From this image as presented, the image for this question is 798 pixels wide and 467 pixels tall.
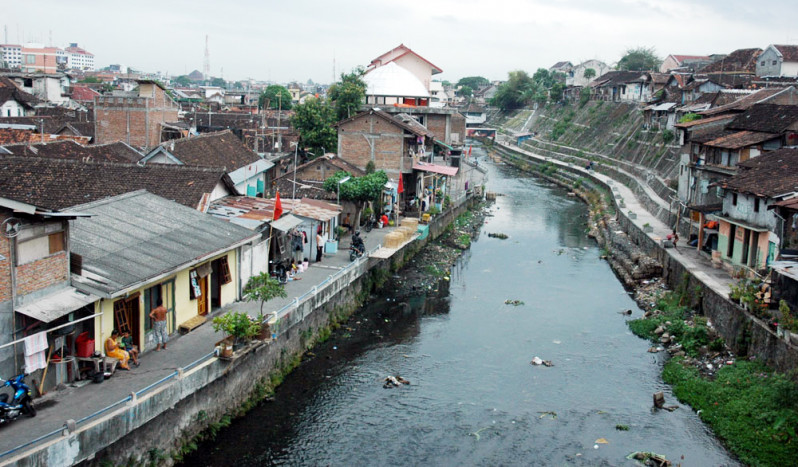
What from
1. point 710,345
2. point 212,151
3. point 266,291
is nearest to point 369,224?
point 212,151

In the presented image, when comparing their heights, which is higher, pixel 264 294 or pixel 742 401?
pixel 264 294

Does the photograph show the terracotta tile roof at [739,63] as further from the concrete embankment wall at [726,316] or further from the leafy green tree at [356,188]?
the leafy green tree at [356,188]

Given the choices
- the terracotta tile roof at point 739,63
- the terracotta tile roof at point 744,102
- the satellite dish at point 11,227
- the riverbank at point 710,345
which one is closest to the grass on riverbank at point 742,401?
the riverbank at point 710,345

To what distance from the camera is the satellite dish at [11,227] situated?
12203 millimetres

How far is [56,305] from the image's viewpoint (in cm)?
1298

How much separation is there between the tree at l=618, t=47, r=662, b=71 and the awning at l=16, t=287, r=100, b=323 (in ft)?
306

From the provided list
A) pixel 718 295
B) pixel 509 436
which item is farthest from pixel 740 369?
→ pixel 509 436

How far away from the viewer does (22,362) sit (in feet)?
41.3

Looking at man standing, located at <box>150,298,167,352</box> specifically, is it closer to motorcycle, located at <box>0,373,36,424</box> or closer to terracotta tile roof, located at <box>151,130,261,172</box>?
motorcycle, located at <box>0,373,36,424</box>

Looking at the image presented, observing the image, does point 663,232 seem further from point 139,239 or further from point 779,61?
point 779,61

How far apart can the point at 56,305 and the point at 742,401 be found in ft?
49.9

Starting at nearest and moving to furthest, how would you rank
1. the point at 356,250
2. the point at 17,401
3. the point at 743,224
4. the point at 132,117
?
the point at 17,401 → the point at 743,224 → the point at 356,250 → the point at 132,117

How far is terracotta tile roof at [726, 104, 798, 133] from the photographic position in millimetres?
29109

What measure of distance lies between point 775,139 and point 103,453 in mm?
27794
